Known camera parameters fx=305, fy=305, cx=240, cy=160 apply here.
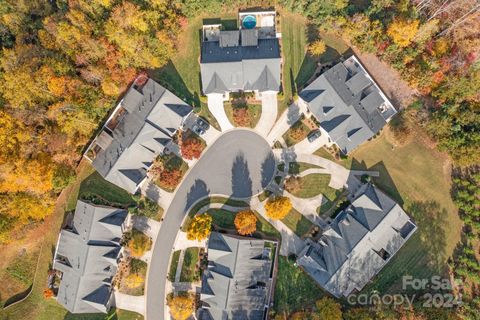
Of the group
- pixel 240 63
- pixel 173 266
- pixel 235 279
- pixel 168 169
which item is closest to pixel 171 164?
pixel 168 169

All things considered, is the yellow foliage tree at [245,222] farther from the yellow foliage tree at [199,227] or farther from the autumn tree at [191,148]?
the autumn tree at [191,148]

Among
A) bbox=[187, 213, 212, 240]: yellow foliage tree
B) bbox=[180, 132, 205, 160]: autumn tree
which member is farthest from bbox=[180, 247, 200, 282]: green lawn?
bbox=[180, 132, 205, 160]: autumn tree

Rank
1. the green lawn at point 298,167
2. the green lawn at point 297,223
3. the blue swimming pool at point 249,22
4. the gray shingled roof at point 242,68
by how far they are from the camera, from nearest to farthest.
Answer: the gray shingled roof at point 242,68 < the green lawn at point 297,223 < the green lawn at point 298,167 < the blue swimming pool at point 249,22

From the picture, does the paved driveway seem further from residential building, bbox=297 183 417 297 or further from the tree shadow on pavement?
residential building, bbox=297 183 417 297

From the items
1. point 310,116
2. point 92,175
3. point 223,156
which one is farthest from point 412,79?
point 92,175

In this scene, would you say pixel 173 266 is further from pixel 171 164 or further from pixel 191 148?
pixel 191 148

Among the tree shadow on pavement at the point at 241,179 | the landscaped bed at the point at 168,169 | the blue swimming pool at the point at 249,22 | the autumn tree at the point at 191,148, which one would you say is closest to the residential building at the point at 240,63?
the blue swimming pool at the point at 249,22
